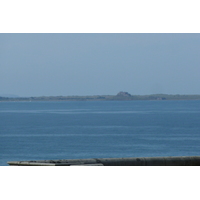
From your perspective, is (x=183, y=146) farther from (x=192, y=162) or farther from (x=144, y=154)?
(x=192, y=162)

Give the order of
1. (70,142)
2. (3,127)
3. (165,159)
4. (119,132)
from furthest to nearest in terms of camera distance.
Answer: (3,127) → (119,132) → (70,142) → (165,159)

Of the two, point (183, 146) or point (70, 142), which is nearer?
point (183, 146)

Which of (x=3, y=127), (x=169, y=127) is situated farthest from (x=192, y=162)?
(x=3, y=127)

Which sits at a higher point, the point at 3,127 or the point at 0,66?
the point at 0,66

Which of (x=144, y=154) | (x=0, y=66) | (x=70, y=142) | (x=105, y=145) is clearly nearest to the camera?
(x=144, y=154)

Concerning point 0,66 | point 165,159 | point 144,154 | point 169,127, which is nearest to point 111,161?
point 165,159

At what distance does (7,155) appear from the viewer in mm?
34719

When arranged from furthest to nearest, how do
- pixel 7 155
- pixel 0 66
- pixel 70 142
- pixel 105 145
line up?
pixel 0 66 → pixel 70 142 → pixel 105 145 → pixel 7 155

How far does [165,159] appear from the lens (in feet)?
17.4

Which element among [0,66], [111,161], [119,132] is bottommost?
[111,161]

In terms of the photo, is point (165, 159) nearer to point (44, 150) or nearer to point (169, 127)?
point (44, 150)
